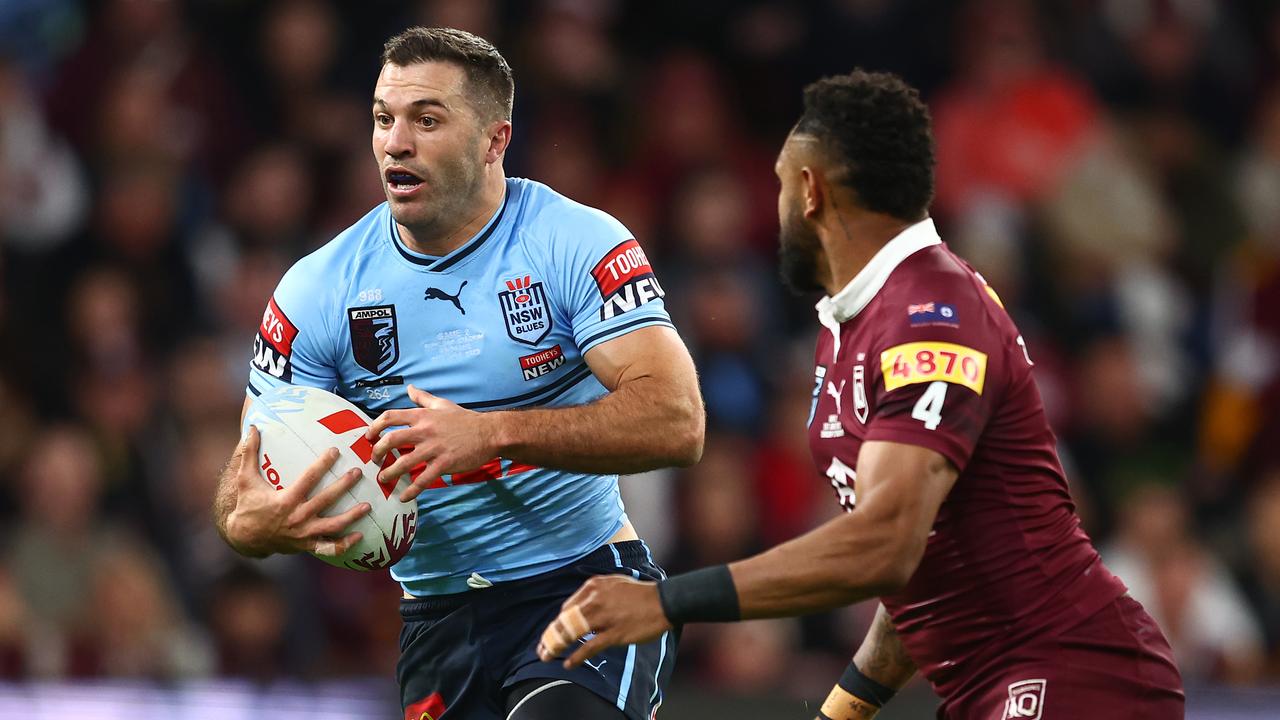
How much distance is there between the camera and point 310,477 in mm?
4656

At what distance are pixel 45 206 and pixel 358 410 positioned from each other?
5.82 meters

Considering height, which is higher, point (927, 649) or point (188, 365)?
point (188, 365)

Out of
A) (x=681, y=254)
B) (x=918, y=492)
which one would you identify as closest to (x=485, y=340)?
(x=918, y=492)

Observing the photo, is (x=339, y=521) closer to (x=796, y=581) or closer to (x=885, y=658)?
(x=796, y=581)

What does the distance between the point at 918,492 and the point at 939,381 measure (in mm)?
269

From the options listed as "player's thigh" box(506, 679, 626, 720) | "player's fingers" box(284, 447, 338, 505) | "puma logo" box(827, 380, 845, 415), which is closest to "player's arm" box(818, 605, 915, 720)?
"player's thigh" box(506, 679, 626, 720)

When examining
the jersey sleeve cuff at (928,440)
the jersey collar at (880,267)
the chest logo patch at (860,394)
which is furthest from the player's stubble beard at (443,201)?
the jersey sleeve cuff at (928,440)

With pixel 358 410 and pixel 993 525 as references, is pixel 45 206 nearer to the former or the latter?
pixel 358 410

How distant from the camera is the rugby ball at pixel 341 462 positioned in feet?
15.5

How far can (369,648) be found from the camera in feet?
29.9

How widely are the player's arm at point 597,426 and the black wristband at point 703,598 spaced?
800mm

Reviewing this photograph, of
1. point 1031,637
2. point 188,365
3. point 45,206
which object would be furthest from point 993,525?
point 45,206

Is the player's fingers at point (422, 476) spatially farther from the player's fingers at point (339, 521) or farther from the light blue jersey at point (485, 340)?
the light blue jersey at point (485, 340)

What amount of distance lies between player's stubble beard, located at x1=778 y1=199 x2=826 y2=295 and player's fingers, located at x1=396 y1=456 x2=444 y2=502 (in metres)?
1.03
